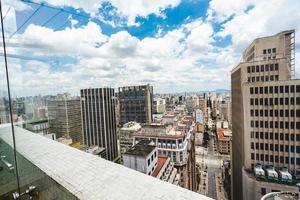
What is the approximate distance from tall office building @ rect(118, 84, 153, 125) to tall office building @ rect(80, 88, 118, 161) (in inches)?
234

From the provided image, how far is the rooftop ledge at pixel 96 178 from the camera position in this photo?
Answer: 64 centimetres

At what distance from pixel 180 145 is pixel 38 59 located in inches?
323

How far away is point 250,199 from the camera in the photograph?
19.9 ft

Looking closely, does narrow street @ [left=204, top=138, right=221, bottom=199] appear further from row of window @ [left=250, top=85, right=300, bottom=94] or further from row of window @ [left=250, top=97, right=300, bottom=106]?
row of window @ [left=250, top=85, right=300, bottom=94]

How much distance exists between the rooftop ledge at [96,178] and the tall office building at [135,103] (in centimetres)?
2004

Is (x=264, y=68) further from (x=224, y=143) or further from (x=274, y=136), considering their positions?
Result: (x=224, y=143)

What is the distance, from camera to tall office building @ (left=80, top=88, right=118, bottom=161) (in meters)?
14.9

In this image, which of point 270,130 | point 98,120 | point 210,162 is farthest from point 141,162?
point 210,162

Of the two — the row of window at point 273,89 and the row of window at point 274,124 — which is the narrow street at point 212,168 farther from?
the row of window at point 273,89

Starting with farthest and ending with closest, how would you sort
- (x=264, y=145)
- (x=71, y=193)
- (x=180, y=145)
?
(x=180, y=145) → (x=264, y=145) → (x=71, y=193)

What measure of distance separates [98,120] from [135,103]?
689 centimetres

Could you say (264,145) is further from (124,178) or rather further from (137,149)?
(124,178)

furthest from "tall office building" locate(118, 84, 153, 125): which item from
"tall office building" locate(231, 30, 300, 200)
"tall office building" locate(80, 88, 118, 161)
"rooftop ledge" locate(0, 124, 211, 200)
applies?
"rooftop ledge" locate(0, 124, 211, 200)

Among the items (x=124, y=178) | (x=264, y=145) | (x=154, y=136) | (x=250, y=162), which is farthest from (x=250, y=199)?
(x=124, y=178)
